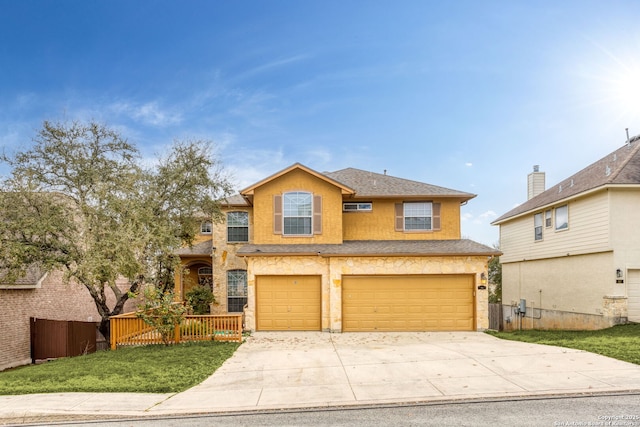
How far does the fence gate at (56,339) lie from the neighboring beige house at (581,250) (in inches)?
813

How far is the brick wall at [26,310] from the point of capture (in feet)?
52.2

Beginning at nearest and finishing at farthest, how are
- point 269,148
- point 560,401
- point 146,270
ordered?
1. point 560,401
2. point 146,270
3. point 269,148

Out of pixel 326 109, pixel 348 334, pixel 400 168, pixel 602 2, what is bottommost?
pixel 348 334

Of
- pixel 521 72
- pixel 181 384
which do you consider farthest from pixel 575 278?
pixel 181 384

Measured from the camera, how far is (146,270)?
15859 millimetres

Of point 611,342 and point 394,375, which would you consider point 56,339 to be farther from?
point 611,342

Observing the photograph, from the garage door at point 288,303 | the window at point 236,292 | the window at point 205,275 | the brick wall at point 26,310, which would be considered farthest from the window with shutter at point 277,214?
the brick wall at point 26,310

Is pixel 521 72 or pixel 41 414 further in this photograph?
pixel 521 72

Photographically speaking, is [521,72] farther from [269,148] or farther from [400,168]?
[269,148]

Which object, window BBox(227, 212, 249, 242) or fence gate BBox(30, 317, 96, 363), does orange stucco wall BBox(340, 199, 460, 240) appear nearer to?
window BBox(227, 212, 249, 242)

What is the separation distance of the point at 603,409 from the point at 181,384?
8.05 meters

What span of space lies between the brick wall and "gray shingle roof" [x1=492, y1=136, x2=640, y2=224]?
23.1 metres

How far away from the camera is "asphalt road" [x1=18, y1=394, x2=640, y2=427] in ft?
21.6

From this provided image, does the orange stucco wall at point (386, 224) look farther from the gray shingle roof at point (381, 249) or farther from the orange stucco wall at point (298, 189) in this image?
the orange stucco wall at point (298, 189)
